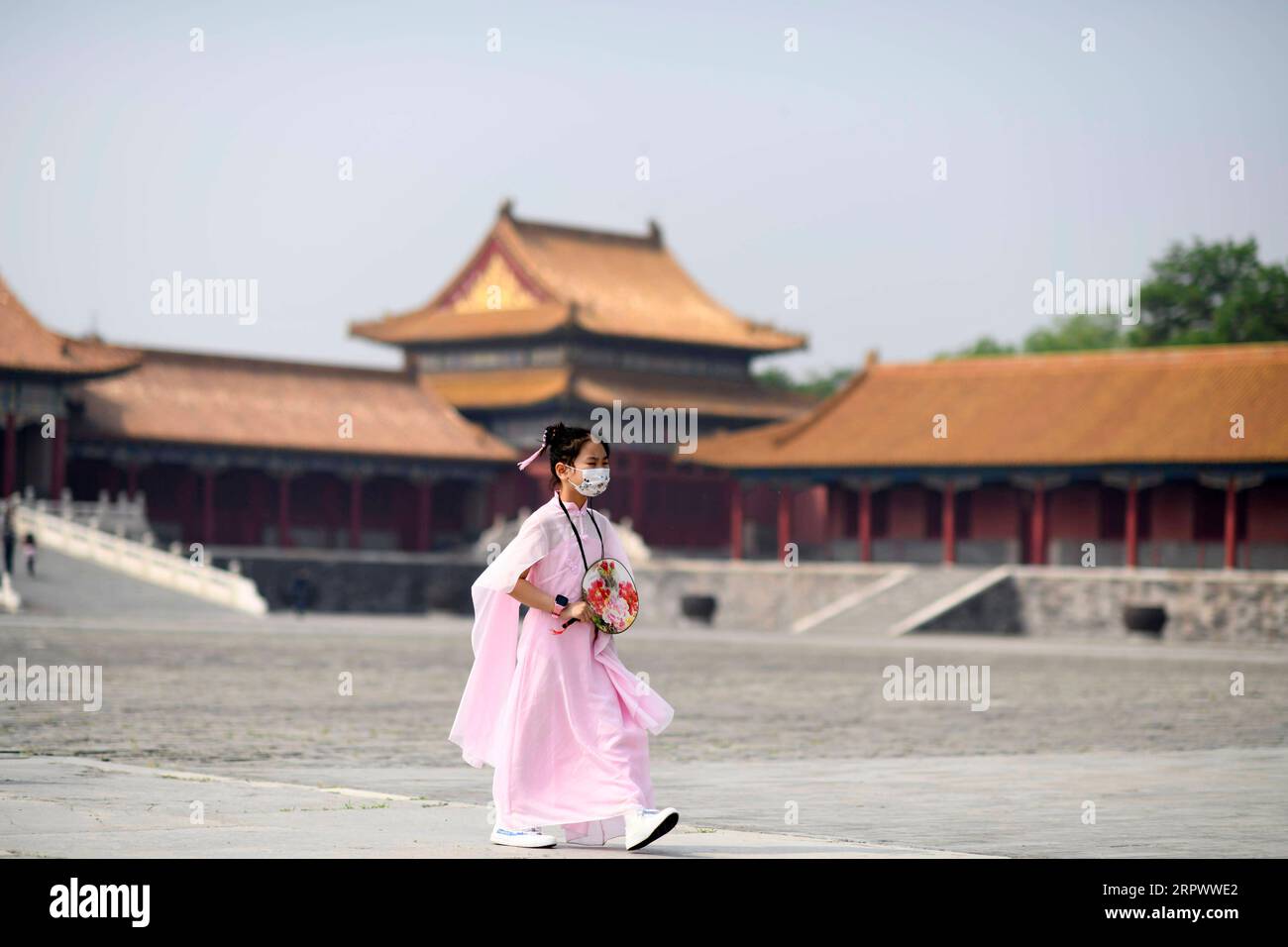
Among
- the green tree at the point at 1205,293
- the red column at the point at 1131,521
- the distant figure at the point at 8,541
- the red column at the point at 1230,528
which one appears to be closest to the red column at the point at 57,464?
the distant figure at the point at 8,541

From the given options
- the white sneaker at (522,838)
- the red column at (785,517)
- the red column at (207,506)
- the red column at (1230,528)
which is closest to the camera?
the white sneaker at (522,838)

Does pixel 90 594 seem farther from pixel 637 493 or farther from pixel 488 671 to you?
pixel 488 671

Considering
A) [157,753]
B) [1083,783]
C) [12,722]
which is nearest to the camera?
[1083,783]

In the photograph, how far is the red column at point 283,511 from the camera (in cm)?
5334

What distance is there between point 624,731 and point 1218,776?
5202 mm

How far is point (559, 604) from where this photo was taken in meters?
9.30

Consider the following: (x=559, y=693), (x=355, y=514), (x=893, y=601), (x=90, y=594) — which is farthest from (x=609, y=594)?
(x=355, y=514)

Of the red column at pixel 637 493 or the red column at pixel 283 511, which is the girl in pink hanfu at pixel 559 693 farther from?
the red column at pixel 637 493

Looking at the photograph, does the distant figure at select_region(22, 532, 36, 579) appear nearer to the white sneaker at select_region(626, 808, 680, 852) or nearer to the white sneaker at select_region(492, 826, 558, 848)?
the white sneaker at select_region(492, 826, 558, 848)

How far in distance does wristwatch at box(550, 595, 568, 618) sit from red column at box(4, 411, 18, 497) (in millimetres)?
40517

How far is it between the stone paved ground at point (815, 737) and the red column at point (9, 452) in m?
17.0
